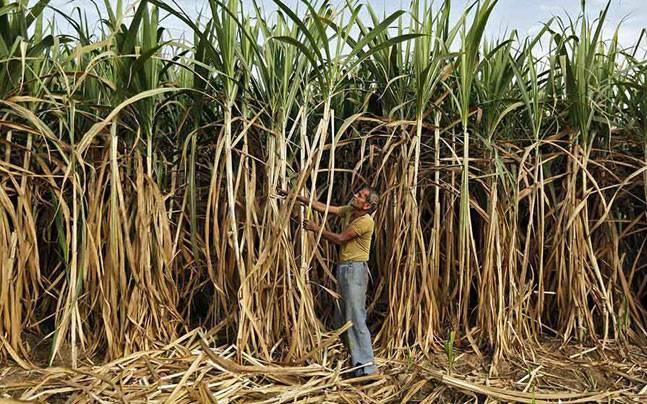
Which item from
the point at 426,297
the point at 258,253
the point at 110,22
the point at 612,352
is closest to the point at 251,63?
the point at 110,22

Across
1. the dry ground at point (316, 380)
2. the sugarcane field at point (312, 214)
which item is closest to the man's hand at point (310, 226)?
the sugarcane field at point (312, 214)

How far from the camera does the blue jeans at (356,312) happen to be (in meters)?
2.69

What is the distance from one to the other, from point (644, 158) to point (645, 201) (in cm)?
24

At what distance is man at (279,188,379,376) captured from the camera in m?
2.69

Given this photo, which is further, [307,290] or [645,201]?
[645,201]

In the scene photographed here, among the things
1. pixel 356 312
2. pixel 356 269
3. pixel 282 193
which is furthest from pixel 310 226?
pixel 356 312

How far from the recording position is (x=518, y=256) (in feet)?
10.2

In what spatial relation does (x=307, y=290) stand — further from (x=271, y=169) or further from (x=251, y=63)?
(x=251, y=63)

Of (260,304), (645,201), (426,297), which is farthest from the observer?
(645,201)

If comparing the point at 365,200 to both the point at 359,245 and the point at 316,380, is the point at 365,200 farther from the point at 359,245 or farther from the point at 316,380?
the point at 316,380

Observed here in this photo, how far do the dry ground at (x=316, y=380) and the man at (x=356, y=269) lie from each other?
100 millimetres

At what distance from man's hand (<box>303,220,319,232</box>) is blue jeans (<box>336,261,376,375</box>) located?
0.88 feet

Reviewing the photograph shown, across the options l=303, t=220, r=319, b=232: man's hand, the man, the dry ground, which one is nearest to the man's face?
the man

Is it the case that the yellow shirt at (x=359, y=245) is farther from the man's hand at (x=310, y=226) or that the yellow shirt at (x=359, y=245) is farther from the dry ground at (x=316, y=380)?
the dry ground at (x=316, y=380)
